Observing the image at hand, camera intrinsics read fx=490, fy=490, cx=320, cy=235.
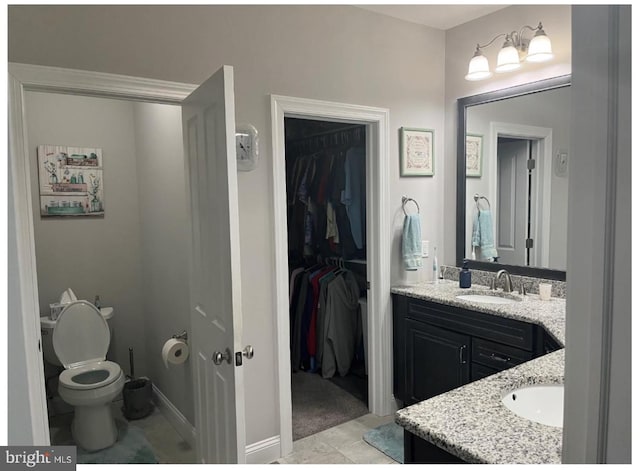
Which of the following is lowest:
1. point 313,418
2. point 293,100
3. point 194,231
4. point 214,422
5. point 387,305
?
point 313,418

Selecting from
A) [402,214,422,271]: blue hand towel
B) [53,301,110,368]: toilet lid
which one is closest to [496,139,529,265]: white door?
[402,214,422,271]: blue hand towel

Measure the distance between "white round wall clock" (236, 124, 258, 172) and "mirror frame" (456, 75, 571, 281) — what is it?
1.55 meters

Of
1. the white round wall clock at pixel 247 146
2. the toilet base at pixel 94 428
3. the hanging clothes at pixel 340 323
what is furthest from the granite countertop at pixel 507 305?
the toilet base at pixel 94 428

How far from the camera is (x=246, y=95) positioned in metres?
2.57

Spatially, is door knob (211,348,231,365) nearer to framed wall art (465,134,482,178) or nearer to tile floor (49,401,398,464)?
tile floor (49,401,398,464)

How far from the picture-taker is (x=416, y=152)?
10.8 ft

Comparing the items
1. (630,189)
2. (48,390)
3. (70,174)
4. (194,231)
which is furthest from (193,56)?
(48,390)

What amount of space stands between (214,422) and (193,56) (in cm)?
174

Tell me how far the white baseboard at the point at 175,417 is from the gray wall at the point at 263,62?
0.48 metres

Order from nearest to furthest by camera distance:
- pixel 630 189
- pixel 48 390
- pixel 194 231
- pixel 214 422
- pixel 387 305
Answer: pixel 630 189 → pixel 214 422 → pixel 194 231 → pixel 387 305 → pixel 48 390

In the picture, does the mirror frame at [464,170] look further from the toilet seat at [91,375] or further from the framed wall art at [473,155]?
the toilet seat at [91,375]

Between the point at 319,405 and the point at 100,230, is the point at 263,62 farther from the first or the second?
the point at 319,405

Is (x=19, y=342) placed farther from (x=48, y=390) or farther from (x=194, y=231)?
(x=48, y=390)

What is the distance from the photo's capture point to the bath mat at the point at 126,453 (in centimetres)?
279
